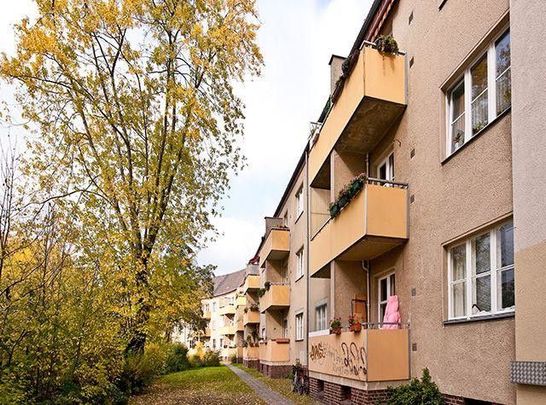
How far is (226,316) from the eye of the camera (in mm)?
67625

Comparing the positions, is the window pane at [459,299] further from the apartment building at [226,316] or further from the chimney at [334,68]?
the apartment building at [226,316]

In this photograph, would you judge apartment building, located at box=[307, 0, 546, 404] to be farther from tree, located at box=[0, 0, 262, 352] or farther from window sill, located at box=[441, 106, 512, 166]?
tree, located at box=[0, 0, 262, 352]

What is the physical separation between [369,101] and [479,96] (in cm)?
312

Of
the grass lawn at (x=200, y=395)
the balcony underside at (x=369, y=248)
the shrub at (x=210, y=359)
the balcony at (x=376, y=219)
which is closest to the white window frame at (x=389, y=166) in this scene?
the balcony at (x=376, y=219)

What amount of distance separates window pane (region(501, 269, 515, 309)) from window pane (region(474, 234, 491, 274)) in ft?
1.50

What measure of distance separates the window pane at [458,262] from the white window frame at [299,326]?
14217 mm

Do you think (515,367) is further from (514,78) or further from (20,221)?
(20,221)

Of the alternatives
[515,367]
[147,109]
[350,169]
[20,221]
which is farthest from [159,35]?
[515,367]

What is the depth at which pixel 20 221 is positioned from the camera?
923cm

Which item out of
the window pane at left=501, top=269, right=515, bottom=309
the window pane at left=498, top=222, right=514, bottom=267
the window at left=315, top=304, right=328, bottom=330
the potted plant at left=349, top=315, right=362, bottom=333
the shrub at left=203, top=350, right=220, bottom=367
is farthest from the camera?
the shrub at left=203, top=350, right=220, bottom=367

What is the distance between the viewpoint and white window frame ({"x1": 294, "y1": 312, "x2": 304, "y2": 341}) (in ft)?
73.4

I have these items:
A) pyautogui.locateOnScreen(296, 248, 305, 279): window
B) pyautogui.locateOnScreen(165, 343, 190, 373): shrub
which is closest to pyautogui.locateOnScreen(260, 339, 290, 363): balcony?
pyautogui.locateOnScreen(296, 248, 305, 279): window

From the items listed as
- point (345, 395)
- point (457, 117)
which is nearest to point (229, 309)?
point (345, 395)

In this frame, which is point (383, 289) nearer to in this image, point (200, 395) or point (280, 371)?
point (200, 395)
